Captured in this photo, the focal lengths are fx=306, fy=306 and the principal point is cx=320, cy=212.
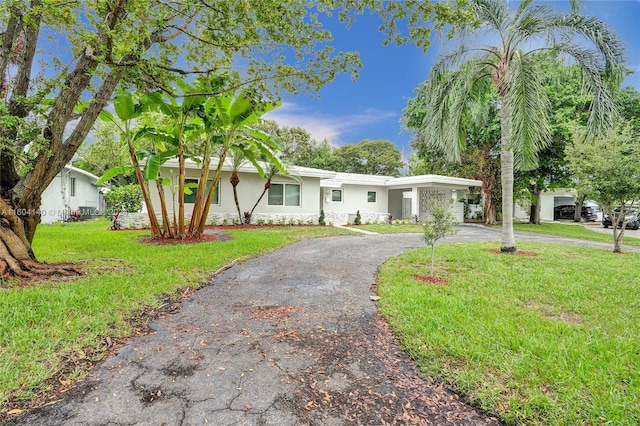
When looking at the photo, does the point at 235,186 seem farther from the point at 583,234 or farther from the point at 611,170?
the point at 583,234

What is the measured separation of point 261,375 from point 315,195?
15.6 metres

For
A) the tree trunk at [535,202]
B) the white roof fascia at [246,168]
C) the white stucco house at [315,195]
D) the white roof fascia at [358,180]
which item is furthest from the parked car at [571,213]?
the white roof fascia at [246,168]

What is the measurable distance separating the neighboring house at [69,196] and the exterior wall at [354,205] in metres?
15.1

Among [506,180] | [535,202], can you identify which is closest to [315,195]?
[506,180]

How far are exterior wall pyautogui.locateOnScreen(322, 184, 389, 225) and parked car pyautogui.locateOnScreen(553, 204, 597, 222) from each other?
2046 centimetres

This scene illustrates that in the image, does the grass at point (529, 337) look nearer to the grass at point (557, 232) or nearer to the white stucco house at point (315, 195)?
the grass at point (557, 232)

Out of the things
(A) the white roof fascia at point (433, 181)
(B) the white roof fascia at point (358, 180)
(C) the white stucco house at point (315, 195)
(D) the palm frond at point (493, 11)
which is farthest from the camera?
(B) the white roof fascia at point (358, 180)

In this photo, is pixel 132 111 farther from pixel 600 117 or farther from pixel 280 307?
pixel 600 117

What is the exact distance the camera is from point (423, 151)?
78.9 feet

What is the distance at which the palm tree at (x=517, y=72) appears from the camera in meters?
7.73

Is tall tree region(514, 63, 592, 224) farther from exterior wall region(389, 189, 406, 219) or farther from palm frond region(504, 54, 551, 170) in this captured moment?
palm frond region(504, 54, 551, 170)

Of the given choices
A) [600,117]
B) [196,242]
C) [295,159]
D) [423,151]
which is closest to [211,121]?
[196,242]

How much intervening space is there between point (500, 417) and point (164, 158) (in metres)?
10.8

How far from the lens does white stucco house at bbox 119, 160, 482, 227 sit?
15.5 meters
